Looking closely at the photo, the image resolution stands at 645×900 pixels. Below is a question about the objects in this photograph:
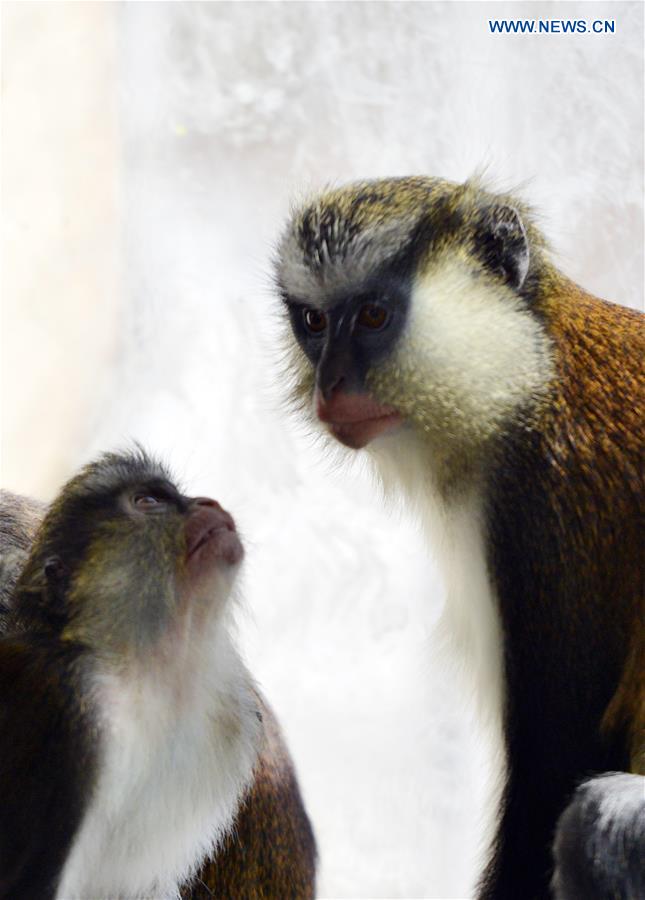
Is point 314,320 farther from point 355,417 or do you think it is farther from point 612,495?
point 612,495

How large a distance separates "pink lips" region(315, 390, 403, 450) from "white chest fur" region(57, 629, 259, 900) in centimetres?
30

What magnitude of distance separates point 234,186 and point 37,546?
1064 mm

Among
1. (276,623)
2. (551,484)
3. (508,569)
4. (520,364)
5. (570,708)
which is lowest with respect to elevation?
(276,623)

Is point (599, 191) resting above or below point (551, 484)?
above

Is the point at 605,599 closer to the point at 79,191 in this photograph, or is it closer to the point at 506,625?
the point at 506,625

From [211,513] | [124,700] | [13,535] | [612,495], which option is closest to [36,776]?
[124,700]

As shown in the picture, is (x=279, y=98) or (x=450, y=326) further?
(x=279, y=98)

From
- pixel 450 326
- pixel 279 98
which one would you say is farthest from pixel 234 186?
pixel 450 326

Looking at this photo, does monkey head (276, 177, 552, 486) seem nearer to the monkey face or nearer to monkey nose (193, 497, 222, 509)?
the monkey face

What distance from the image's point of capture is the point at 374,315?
1659mm

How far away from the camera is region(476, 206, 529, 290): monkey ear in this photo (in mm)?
1658

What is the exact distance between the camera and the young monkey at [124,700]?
4.71 feet

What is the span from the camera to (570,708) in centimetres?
161

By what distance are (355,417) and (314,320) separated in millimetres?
165
